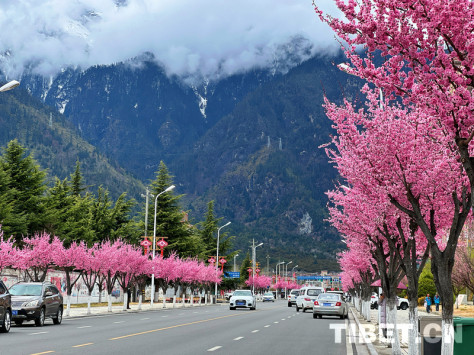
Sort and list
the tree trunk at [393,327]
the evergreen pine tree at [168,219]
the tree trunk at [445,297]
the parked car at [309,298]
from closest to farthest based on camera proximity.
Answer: the tree trunk at [445,297]
the tree trunk at [393,327]
the parked car at [309,298]
the evergreen pine tree at [168,219]

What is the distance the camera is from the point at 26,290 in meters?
28.4

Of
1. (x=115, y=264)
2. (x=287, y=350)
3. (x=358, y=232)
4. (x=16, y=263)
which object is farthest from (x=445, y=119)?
(x=115, y=264)

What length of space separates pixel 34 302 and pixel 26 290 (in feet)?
3.58

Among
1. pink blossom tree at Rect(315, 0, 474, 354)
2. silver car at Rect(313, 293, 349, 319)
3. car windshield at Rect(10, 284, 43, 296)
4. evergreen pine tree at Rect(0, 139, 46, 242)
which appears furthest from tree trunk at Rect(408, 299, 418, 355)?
evergreen pine tree at Rect(0, 139, 46, 242)

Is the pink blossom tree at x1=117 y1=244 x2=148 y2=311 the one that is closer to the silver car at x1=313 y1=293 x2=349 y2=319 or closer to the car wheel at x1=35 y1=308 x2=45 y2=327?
the silver car at x1=313 y1=293 x2=349 y2=319

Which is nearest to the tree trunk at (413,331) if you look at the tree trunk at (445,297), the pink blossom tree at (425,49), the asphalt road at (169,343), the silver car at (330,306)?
the tree trunk at (445,297)

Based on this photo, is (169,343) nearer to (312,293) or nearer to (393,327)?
(393,327)

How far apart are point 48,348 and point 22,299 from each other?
11.3 meters

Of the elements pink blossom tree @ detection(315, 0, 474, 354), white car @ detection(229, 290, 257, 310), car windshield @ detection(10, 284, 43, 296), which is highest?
pink blossom tree @ detection(315, 0, 474, 354)

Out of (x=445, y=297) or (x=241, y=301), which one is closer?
(x=445, y=297)

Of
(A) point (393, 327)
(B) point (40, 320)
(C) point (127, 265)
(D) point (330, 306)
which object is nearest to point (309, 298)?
(D) point (330, 306)

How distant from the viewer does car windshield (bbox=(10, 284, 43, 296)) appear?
28156 mm

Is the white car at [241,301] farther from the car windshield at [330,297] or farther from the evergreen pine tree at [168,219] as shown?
the evergreen pine tree at [168,219]

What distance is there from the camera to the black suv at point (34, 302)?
89.6 feet
